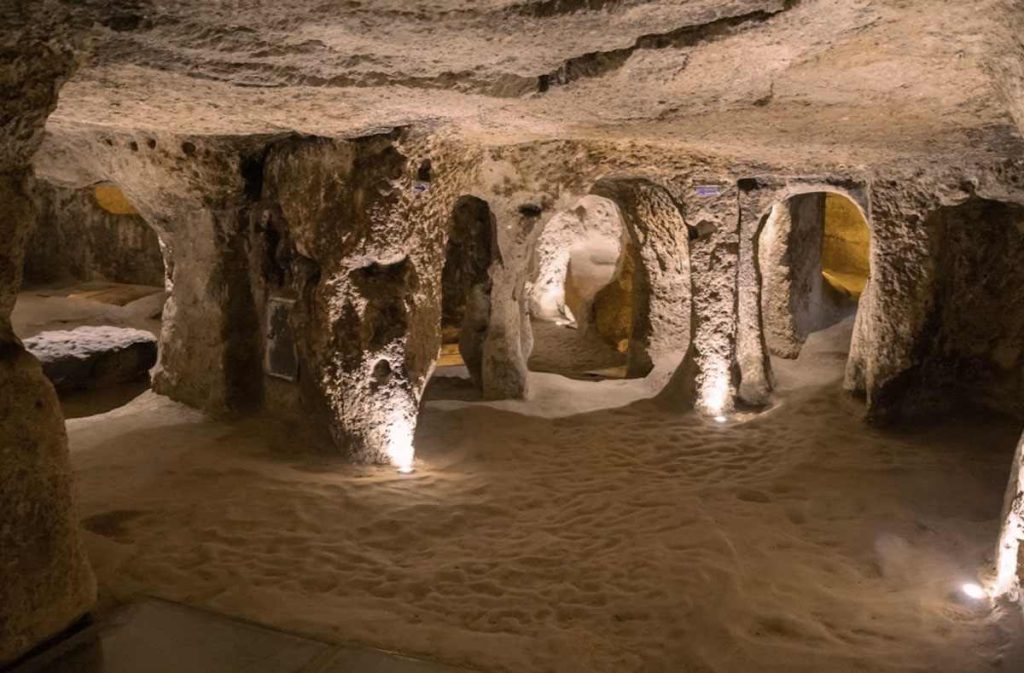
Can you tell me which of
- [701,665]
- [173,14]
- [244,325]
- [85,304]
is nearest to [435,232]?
[244,325]

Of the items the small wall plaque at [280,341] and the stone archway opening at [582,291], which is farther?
the stone archway opening at [582,291]

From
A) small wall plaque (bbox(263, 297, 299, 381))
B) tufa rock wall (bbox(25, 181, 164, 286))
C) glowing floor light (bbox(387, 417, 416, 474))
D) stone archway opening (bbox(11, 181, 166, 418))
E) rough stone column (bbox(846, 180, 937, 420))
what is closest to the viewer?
glowing floor light (bbox(387, 417, 416, 474))

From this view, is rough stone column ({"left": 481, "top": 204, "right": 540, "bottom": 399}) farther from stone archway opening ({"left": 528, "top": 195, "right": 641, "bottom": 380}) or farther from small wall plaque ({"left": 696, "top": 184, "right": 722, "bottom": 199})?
stone archway opening ({"left": 528, "top": 195, "right": 641, "bottom": 380})

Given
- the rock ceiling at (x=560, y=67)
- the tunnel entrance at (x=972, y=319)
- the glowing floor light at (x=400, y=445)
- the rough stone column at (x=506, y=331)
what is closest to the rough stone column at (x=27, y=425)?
the rock ceiling at (x=560, y=67)

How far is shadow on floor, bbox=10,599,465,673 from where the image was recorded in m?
2.99

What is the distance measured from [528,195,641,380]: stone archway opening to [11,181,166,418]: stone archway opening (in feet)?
Result: 19.3

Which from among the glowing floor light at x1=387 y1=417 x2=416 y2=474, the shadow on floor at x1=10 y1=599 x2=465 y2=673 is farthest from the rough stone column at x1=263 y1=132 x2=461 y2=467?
the shadow on floor at x1=10 y1=599 x2=465 y2=673

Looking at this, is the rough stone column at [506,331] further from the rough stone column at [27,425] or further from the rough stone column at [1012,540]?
the rough stone column at [27,425]

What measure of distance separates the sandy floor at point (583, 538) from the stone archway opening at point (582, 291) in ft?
16.1

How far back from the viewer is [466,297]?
10.5 metres

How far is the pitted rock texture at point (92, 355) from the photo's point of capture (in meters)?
10.1

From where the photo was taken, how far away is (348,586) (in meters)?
4.22

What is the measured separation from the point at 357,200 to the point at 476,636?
11.5 feet

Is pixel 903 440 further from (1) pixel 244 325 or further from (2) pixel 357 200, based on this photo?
(1) pixel 244 325
